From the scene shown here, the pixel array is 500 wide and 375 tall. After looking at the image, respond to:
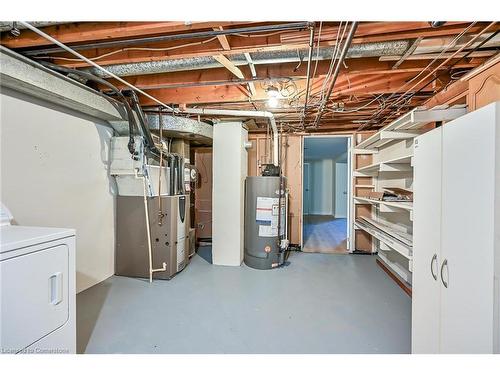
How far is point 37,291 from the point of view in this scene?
1276 mm

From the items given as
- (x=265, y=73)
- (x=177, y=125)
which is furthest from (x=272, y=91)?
(x=177, y=125)

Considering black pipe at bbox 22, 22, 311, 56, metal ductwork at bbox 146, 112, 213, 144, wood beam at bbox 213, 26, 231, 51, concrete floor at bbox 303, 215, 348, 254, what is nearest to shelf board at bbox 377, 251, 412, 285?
concrete floor at bbox 303, 215, 348, 254

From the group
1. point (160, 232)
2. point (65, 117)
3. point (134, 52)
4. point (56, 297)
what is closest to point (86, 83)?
point (65, 117)

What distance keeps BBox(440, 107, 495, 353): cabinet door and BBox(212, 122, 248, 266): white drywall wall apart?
268 cm

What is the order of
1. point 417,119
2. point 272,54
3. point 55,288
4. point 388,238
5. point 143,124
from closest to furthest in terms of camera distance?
1. point 55,288
2. point 417,119
3. point 272,54
4. point 388,238
5. point 143,124

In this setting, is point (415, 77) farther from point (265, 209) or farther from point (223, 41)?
point (265, 209)

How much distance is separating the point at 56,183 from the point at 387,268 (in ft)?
14.2

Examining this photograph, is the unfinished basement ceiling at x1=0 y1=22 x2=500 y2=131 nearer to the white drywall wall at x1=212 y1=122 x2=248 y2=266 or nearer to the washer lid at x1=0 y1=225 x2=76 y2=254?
the white drywall wall at x1=212 y1=122 x2=248 y2=266

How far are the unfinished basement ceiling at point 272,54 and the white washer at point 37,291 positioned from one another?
4.43 feet

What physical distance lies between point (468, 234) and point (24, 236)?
89.7 inches

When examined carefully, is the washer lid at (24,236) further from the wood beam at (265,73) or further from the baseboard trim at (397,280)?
the baseboard trim at (397,280)

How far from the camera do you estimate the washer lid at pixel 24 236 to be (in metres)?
1.18

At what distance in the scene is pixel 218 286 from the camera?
2895 mm

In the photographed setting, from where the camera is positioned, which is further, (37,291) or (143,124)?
(143,124)
